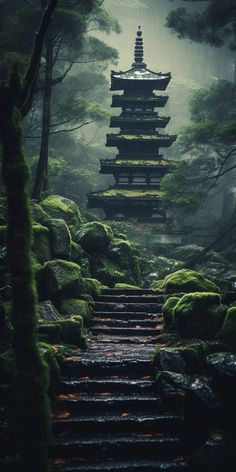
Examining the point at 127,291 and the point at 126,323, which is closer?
the point at 126,323

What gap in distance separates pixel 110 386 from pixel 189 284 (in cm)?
492

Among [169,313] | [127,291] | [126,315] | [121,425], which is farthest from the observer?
[127,291]

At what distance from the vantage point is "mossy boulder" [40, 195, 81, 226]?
17.1 meters

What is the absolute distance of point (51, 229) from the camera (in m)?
13.4

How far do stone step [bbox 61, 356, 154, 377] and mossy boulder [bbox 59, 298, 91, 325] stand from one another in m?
2.40

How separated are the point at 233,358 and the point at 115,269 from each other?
30.0 ft

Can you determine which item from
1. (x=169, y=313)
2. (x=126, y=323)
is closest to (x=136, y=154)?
(x=126, y=323)

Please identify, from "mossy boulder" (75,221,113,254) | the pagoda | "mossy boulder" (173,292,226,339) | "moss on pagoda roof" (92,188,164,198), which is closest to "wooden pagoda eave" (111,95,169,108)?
the pagoda

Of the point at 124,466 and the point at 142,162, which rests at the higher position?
the point at 142,162

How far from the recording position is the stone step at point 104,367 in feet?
26.7

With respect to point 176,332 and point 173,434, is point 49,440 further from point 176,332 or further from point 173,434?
point 176,332

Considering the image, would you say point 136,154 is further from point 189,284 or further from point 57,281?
point 57,281

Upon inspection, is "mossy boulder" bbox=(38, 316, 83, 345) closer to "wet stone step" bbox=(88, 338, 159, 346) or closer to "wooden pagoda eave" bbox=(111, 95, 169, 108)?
"wet stone step" bbox=(88, 338, 159, 346)

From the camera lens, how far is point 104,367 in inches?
323
